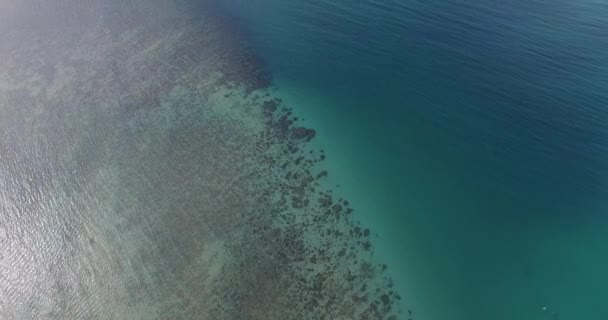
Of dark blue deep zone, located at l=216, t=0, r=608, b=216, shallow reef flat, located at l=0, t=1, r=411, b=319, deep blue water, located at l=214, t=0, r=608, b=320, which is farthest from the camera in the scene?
dark blue deep zone, located at l=216, t=0, r=608, b=216

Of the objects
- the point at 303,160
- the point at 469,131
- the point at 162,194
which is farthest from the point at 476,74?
the point at 162,194

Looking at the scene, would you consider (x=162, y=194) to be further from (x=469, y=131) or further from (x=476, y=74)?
(x=476, y=74)

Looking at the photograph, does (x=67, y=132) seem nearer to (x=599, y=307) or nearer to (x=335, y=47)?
(x=335, y=47)

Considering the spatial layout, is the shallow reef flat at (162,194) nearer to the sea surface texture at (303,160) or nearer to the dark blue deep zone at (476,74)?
the sea surface texture at (303,160)

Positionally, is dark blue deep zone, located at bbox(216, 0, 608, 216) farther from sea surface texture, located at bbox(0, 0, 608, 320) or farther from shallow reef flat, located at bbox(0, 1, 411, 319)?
shallow reef flat, located at bbox(0, 1, 411, 319)

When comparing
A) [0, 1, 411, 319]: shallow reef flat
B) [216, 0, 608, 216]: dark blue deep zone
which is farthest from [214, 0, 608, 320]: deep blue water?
[0, 1, 411, 319]: shallow reef flat

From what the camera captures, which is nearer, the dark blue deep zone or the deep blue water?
the deep blue water

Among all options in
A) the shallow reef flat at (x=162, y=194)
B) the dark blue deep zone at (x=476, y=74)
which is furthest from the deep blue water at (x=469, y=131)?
the shallow reef flat at (x=162, y=194)

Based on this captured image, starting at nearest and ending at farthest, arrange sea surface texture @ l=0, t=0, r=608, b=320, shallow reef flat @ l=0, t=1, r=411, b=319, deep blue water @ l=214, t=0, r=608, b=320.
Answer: shallow reef flat @ l=0, t=1, r=411, b=319, sea surface texture @ l=0, t=0, r=608, b=320, deep blue water @ l=214, t=0, r=608, b=320
